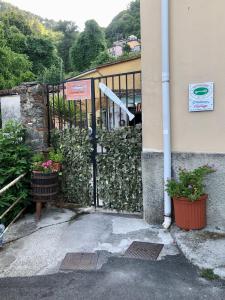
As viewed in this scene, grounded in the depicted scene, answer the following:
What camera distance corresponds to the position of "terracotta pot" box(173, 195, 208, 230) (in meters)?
4.30

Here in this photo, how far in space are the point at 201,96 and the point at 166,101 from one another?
473 millimetres

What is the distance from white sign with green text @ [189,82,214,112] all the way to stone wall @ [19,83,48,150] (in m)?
2.89

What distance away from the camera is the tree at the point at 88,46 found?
41812 mm

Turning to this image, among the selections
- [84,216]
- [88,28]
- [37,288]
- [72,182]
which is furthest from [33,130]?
[88,28]

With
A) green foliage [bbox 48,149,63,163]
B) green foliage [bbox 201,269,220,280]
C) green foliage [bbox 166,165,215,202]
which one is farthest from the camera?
green foliage [bbox 48,149,63,163]

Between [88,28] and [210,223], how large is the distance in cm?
4332

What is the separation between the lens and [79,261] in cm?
391

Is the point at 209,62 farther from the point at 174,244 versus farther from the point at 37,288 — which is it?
the point at 37,288

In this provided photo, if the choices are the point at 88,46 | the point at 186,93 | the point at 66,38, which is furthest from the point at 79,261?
the point at 66,38

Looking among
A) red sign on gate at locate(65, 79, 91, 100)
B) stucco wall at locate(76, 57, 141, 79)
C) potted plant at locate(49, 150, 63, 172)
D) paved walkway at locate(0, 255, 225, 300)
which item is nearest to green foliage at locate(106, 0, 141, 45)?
stucco wall at locate(76, 57, 141, 79)

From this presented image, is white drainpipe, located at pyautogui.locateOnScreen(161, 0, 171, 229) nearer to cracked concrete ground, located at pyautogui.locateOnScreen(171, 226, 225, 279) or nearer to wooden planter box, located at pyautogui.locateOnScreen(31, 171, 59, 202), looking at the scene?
cracked concrete ground, located at pyautogui.locateOnScreen(171, 226, 225, 279)

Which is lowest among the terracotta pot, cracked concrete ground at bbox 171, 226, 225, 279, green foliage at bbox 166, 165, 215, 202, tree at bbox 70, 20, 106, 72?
cracked concrete ground at bbox 171, 226, 225, 279

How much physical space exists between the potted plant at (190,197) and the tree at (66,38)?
4165cm

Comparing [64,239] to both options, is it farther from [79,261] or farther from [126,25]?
[126,25]
